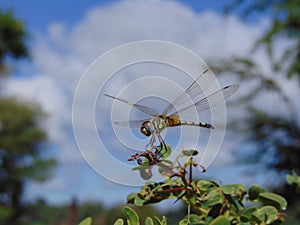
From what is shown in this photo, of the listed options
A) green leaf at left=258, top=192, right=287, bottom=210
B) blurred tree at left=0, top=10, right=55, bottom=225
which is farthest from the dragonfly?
blurred tree at left=0, top=10, right=55, bottom=225

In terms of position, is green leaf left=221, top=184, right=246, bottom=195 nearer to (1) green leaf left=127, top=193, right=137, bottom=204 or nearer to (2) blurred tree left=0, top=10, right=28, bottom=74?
(1) green leaf left=127, top=193, right=137, bottom=204

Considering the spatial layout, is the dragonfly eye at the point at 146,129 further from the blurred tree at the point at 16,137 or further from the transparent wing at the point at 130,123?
the blurred tree at the point at 16,137

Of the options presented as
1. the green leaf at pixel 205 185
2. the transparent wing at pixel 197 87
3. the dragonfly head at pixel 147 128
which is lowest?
the green leaf at pixel 205 185

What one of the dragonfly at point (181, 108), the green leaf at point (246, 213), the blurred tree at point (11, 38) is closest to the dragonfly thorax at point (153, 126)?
the dragonfly at point (181, 108)

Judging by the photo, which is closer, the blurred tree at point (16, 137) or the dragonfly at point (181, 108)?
the dragonfly at point (181, 108)

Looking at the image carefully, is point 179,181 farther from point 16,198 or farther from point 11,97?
point 11,97

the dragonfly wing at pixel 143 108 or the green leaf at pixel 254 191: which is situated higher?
the dragonfly wing at pixel 143 108

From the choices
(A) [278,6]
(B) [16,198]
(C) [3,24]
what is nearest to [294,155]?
(A) [278,6]
